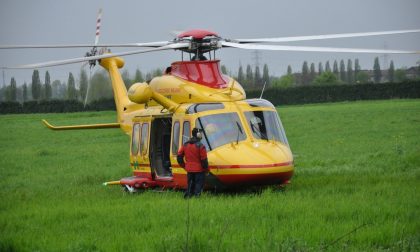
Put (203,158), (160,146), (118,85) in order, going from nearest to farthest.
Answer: (203,158) < (160,146) < (118,85)

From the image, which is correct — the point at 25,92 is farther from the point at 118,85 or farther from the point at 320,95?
the point at 118,85

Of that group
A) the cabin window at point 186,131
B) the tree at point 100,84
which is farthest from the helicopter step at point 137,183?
the tree at point 100,84

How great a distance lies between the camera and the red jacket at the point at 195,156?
15.4 meters

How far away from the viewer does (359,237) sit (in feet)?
33.9

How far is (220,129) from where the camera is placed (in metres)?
16.1

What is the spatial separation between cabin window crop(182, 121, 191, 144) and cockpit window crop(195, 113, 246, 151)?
1.03ft

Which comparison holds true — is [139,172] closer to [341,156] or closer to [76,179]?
[76,179]

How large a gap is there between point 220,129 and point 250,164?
1.27 meters

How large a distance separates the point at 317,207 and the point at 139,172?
690cm

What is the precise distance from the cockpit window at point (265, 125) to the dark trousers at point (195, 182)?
1476 mm

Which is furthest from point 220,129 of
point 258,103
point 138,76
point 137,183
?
point 138,76

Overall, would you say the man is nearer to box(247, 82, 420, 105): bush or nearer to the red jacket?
the red jacket

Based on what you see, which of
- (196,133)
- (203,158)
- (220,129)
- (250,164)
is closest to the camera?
(250,164)

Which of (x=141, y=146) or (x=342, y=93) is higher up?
(x=141, y=146)
